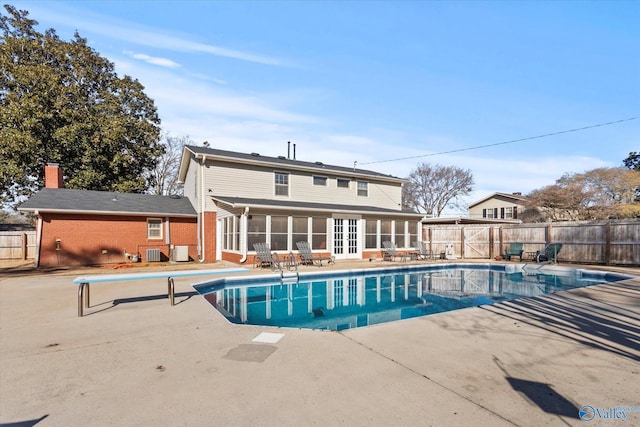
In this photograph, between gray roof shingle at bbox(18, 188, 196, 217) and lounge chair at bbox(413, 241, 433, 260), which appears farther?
lounge chair at bbox(413, 241, 433, 260)

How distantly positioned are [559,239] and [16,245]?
101 ft

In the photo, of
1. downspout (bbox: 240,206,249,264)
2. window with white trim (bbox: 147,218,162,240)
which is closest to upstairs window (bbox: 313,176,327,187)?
downspout (bbox: 240,206,249,264)

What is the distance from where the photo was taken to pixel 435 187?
42.3 metres

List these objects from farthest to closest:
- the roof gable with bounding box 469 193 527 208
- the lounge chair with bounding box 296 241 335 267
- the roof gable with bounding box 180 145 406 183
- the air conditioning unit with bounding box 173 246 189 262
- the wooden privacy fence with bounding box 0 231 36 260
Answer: the roof gable with bounding box 469 193 527 208
the wooden privacy fence with bounding box 0 231 36 260
the roof gable with bounding box 180 145 406 183
the air conditioning unit with bounding box 173 246 189 262
the lounge chair with bounding box 296 241 335 267

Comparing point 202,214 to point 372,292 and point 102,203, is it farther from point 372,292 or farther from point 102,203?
point 372,292

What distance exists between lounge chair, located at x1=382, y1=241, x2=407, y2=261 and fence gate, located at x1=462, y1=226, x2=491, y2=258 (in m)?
4.39

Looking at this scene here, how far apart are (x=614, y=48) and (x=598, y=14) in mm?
3377

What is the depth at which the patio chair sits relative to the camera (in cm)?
1436

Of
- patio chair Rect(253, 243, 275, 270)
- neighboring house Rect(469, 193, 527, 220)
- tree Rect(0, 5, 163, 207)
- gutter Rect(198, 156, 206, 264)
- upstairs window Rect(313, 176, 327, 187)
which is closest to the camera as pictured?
patio chair Rect(253, 243, 275, 270)

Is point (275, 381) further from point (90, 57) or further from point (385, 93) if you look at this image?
point (90, 57)

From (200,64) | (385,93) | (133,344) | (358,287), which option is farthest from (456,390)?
(385,93)

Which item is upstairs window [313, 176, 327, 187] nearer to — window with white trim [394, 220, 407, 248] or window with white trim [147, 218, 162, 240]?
window with white trim [394, 220, 407, 248]

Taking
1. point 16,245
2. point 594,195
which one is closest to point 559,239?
point 594,195

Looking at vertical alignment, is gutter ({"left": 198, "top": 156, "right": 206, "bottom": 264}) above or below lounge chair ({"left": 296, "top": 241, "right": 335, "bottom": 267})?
above
